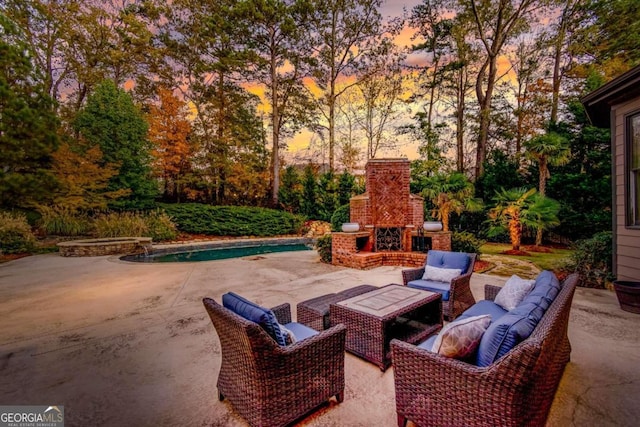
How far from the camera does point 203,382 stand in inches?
84.7

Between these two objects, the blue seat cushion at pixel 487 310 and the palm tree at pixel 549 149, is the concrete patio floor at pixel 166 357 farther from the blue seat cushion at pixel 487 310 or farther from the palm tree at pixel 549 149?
the palm tree at pixel 549 149

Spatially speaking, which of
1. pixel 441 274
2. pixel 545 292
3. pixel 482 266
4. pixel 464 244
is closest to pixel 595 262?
pixel 482 266

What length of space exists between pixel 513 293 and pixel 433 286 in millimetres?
925

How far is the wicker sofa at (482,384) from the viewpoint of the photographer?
4.13 feet

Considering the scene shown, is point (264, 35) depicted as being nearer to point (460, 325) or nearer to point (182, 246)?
point (182, 246)

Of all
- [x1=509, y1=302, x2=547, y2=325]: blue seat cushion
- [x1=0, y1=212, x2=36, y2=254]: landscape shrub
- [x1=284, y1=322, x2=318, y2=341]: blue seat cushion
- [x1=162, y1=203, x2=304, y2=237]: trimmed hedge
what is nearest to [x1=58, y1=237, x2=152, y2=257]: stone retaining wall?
[x1=0, y1=212, x2=36, y2=254]: landscape shrub

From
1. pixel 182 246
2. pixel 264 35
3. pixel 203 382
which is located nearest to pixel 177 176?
pixel 182 246

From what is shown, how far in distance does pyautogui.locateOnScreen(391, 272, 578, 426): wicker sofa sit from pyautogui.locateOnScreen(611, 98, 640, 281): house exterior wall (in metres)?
3.64

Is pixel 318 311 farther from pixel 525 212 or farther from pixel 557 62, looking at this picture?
pixel 557 62

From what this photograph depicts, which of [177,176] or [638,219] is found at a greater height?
[177,176]

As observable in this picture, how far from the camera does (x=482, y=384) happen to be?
4.50ft

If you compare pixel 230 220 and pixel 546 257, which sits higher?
pixel 230 220

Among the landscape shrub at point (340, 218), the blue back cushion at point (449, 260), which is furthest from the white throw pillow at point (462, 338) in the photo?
the landscape shrub at point (340, 218)

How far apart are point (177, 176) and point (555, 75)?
17904mm
